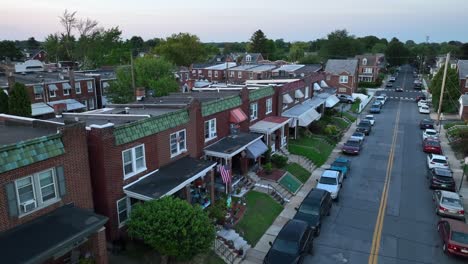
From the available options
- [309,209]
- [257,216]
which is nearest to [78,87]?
[257,216]

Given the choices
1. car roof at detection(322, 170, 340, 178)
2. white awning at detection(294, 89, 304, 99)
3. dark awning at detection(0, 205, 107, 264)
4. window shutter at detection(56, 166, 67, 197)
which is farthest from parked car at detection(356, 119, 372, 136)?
window shutter at detection(56, 166, 67, 197)

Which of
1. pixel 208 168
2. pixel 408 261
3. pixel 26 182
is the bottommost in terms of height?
pixel 408 261

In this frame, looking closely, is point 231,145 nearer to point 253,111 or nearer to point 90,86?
point 253,111

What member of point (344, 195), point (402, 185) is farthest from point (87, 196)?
point (402, 185)

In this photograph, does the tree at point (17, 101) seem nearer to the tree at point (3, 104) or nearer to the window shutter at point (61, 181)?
the tree at point (3, 104)

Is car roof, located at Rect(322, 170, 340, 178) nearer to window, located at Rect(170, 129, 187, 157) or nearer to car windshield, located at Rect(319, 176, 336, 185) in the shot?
car windshield, located at Rect(319, 176, 336, 185)

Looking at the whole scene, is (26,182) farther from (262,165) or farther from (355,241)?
(262,165)

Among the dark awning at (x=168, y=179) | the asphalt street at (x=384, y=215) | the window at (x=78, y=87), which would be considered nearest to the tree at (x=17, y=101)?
the window at (x=78, y=87)
